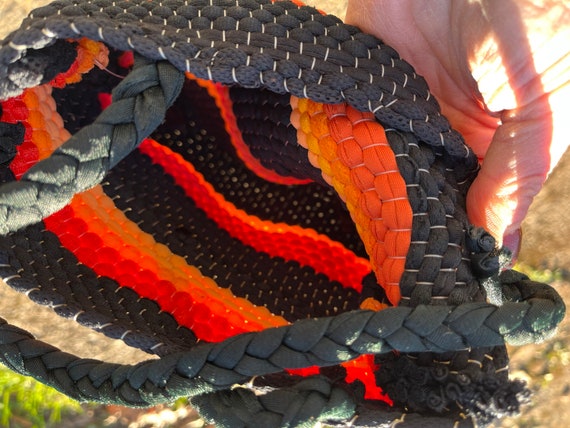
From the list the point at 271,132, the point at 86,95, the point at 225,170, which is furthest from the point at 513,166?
the point at 86,95

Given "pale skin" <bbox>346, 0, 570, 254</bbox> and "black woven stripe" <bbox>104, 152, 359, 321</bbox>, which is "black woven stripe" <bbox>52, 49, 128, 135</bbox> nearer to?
"black woven stripe" <bbox>104, 152, 359, 321</bbox>

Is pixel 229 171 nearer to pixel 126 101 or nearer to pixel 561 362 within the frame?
pixel 126 101

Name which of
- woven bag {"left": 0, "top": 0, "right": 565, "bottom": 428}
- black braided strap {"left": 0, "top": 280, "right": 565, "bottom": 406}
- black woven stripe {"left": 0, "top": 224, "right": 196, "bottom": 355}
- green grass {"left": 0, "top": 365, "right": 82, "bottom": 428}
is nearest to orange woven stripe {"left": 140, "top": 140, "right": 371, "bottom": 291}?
woven bag {"left": 0, "top": 0, "right": 565, "bottom": 428}

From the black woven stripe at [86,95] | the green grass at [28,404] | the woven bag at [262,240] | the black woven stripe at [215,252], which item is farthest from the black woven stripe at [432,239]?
the green grass at [28,404]

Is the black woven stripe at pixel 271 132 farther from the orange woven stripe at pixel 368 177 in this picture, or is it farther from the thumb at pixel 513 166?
the thumb at pixel 513 166

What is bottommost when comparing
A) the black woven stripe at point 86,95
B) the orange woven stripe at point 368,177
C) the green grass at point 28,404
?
the green grass at point 28,404

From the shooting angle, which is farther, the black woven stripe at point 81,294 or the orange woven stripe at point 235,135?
the orange woven stripe at point 235,135

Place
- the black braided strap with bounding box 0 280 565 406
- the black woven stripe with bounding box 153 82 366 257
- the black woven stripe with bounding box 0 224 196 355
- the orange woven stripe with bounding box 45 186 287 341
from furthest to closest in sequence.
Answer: the black woven stripe with bounding box 153 82 366 257
the orange woven stripe with bounding box 45 186 287 341
the black woven stripe with bounding box 0 224 196 355
the black braided strap with bounding box 0 280 565 406

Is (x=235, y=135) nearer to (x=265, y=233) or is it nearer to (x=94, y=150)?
(x=265, y=233)
